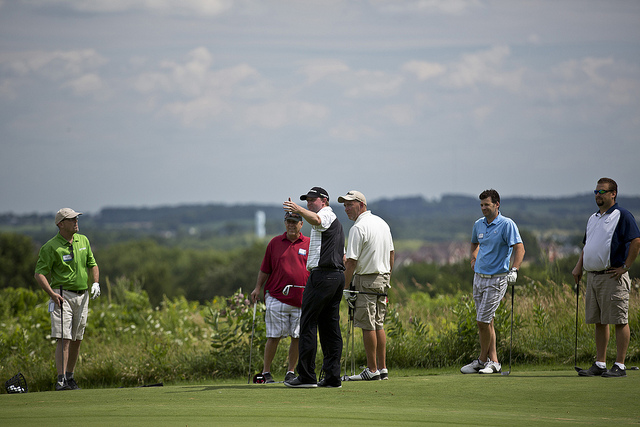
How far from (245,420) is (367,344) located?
2442 mm

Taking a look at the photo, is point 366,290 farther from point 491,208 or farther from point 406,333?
point 406,333

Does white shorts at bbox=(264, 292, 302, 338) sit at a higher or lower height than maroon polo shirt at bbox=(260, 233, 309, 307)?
lower

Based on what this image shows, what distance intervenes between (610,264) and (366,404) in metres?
3.06

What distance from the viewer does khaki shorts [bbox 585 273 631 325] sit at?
301 inches

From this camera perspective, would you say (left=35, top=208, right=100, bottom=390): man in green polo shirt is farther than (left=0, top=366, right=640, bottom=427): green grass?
Yes

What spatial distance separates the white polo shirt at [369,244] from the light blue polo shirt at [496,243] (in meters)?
1.25

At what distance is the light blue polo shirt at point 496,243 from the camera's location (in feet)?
27.4

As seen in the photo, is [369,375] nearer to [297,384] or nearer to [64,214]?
[297,384]

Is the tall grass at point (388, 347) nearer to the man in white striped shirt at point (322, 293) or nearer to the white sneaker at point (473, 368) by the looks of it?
the white sneaker at point (473, 368)

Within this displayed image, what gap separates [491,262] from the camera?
27.9 ft

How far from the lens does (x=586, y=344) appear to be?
31.5 feet

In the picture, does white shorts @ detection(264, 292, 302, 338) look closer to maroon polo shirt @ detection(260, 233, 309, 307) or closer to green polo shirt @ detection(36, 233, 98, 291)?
maroon polo shirt @ detection(260, 233, 309, 307)

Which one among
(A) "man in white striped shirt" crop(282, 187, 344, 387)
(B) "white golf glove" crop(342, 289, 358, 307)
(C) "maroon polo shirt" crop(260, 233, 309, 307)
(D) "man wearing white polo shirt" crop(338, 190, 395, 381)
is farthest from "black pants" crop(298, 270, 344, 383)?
(C) "maroon polo shirt" crop(260, 233, 309, 307)

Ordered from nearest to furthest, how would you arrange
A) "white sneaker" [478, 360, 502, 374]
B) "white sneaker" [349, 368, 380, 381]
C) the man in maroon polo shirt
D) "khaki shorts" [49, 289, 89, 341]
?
1. "white sneaker" [349, 368, 380, 381]
2. the man in maroon polo shirt
3. "white sneaker" [478, 360, 502, 374]
4. "khaki shorts" [49, 289, 89, 341]
